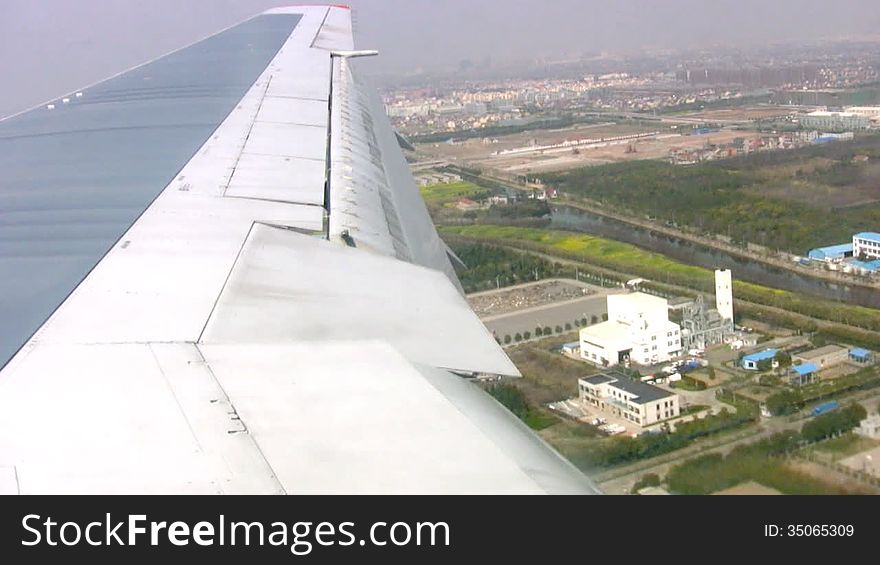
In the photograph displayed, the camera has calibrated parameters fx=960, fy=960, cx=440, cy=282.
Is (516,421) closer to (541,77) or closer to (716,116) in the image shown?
(716,116)

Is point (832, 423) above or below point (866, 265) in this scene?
above

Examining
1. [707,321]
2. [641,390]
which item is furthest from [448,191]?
[641,390]

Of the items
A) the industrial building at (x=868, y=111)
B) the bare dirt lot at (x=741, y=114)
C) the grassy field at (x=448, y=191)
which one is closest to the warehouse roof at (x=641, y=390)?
the grassy field at (x=448, y=191)

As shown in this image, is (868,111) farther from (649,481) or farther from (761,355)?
(649,481)

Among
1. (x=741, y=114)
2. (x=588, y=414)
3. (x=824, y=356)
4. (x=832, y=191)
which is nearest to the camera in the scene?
(x=588, y=414)

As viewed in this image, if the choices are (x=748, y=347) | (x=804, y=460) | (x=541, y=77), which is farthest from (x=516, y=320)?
(x=541, y=77)

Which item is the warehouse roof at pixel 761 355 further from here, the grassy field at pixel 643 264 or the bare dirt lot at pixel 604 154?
the bare dirt lot at pixel 604 154

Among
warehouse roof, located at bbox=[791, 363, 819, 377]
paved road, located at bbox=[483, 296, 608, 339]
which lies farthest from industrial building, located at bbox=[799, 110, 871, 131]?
warehouse roof, located at bbox=[791, 363, 819, 377]
